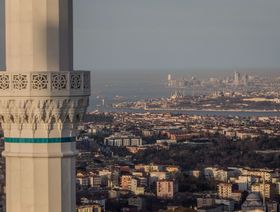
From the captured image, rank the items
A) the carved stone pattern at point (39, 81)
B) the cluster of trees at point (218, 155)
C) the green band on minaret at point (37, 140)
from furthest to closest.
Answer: the cluster of trees at point (218, 155) < the green band on minaret at point (37, 140) < the carved stone pattern at point (39, 81)

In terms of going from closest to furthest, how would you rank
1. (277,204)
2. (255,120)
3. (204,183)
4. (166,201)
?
(277,204)
(166,201)
(204,183)
(255,120)

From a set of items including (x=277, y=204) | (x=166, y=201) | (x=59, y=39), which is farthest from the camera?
(x=166, y=201)

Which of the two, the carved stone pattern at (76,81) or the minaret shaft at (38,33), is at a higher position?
the minaret shaft at (38,33)

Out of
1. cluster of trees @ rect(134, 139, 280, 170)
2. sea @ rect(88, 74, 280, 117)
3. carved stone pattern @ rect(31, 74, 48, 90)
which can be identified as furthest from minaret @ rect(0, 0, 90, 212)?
sea @ rect(88, 74, 280, 117)

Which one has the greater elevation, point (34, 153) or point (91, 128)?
point (34, 153)

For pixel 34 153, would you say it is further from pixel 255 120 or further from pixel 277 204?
pixel 255 120

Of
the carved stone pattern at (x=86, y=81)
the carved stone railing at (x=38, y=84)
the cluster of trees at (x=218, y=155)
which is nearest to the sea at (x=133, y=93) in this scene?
the cluster of trees at (x=218, y=155)

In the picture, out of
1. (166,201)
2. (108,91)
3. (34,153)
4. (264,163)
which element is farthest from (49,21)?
(108,91)

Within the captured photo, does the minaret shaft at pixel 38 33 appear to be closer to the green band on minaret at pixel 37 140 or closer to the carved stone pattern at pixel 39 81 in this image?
the carved stone pattern at pixel 39 81

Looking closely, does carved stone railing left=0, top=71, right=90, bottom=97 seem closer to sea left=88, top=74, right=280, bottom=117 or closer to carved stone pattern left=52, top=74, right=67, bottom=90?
carved stone pattern left=52, top=74, right=67, bottom=90
